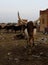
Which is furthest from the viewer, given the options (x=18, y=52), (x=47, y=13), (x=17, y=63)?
(x=47, y=13)

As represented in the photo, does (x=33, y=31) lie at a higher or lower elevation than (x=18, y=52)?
higher

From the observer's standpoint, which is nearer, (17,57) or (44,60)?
(44,60)

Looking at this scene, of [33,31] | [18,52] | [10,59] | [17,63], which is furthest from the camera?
[33,31]

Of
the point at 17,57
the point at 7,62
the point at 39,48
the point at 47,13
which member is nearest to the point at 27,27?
the point at 39,48

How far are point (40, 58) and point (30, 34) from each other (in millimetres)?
2147

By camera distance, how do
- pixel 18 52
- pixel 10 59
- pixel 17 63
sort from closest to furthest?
pixel 17 63 < pixel 10 59 < pixel 18 52

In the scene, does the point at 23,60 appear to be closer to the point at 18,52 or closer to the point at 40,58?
the point at 40,58

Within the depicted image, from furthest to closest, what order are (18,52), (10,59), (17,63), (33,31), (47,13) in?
1. (47,13)
2. (33,31)
3. (18,52)
4. (10,59)
5. (17,63)

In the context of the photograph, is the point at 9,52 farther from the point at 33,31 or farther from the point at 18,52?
the point at 33,31

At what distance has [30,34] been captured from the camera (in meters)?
12.0

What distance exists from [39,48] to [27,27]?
1.25 metres

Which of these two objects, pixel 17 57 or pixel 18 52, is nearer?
pixel 17 57

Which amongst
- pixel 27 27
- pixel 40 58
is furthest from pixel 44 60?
pixel 27 27

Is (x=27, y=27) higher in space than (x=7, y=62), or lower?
higher
